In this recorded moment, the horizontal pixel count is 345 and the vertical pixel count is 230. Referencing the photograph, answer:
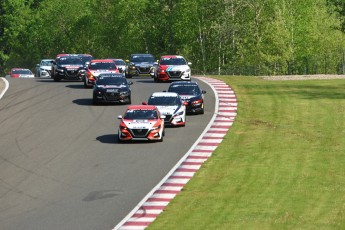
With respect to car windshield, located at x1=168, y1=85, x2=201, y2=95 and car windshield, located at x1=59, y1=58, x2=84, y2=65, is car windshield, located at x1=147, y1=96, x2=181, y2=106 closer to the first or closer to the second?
car windshield, located at x1=168, y1=85, x2=201, y2=95

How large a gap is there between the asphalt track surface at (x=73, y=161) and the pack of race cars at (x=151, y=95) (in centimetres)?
62

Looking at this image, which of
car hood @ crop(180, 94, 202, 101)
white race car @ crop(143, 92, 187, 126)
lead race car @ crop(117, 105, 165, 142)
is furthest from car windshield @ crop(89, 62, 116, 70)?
lead race car @ crop(117, 105, 165, 142)

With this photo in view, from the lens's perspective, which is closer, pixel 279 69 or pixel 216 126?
pixel 216 126

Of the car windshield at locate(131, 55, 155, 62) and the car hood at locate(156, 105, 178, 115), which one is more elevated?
the car hood at locate(156, 105, 178, 115)

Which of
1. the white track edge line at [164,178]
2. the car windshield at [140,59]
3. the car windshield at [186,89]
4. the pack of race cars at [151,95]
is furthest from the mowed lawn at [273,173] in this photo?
the car windshield at [140,59]

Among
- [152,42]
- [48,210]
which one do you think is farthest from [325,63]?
[48,210]

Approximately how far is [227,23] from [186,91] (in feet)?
172

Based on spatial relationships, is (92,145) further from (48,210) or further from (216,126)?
(48,210)

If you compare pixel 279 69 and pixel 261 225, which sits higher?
pixel 261 225

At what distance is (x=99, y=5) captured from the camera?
12256 centimetres

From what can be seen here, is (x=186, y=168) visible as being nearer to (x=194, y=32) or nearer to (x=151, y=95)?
(x=151, y=95)

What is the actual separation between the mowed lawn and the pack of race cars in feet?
9.63

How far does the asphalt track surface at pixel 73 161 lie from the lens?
94.3 feet

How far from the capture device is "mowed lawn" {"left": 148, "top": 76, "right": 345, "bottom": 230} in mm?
27125
